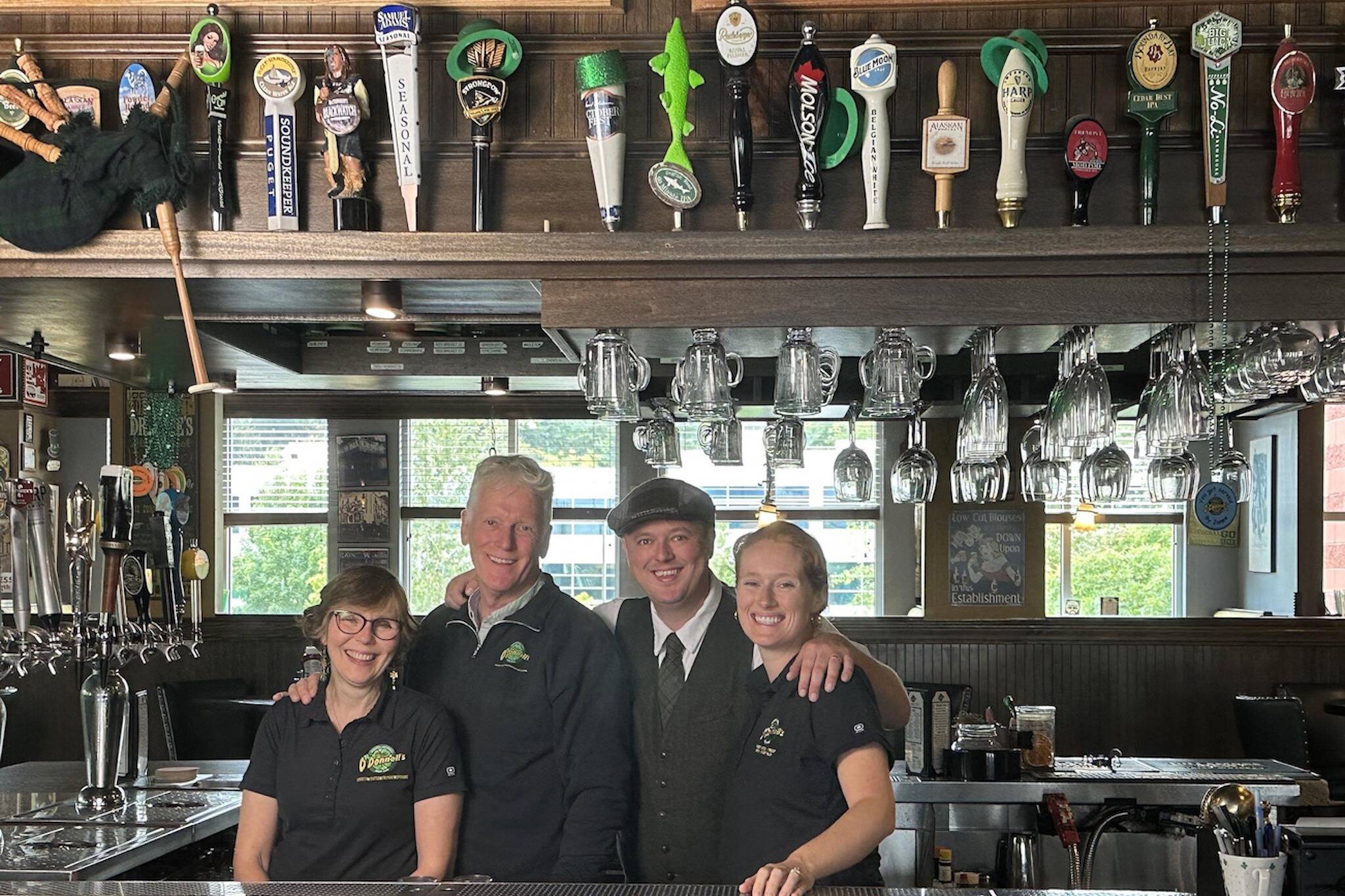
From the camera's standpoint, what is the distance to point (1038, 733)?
13.2 ft

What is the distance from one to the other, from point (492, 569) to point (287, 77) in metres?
1.00

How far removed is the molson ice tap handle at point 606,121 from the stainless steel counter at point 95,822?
69.7 inches

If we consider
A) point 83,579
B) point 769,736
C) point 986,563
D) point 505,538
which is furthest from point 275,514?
point 769,736

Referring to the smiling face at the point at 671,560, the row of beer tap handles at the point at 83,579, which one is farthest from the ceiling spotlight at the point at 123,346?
the smiling face at the point at 671,560

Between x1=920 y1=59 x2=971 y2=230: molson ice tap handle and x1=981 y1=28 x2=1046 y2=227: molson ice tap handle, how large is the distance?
0.20 feet

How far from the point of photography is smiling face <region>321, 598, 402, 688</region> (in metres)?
2.40

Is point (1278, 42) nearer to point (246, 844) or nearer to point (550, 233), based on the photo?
point (550, 233)

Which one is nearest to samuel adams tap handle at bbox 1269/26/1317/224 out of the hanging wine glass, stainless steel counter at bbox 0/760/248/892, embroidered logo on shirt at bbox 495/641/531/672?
the hanging wine glass

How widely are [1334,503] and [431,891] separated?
9.21 m

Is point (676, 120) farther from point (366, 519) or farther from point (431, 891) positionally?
point (366, 519)

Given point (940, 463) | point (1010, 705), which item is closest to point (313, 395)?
point (940, 463)

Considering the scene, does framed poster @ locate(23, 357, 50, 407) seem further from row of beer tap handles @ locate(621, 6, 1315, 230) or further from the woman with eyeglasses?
row of beer tap handles @ locate(621, 6, 1315, 230)

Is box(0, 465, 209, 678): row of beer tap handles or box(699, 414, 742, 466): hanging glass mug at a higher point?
box(699, 414, 742, 466): hanging glass mug

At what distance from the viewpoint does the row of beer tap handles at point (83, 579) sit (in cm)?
301
